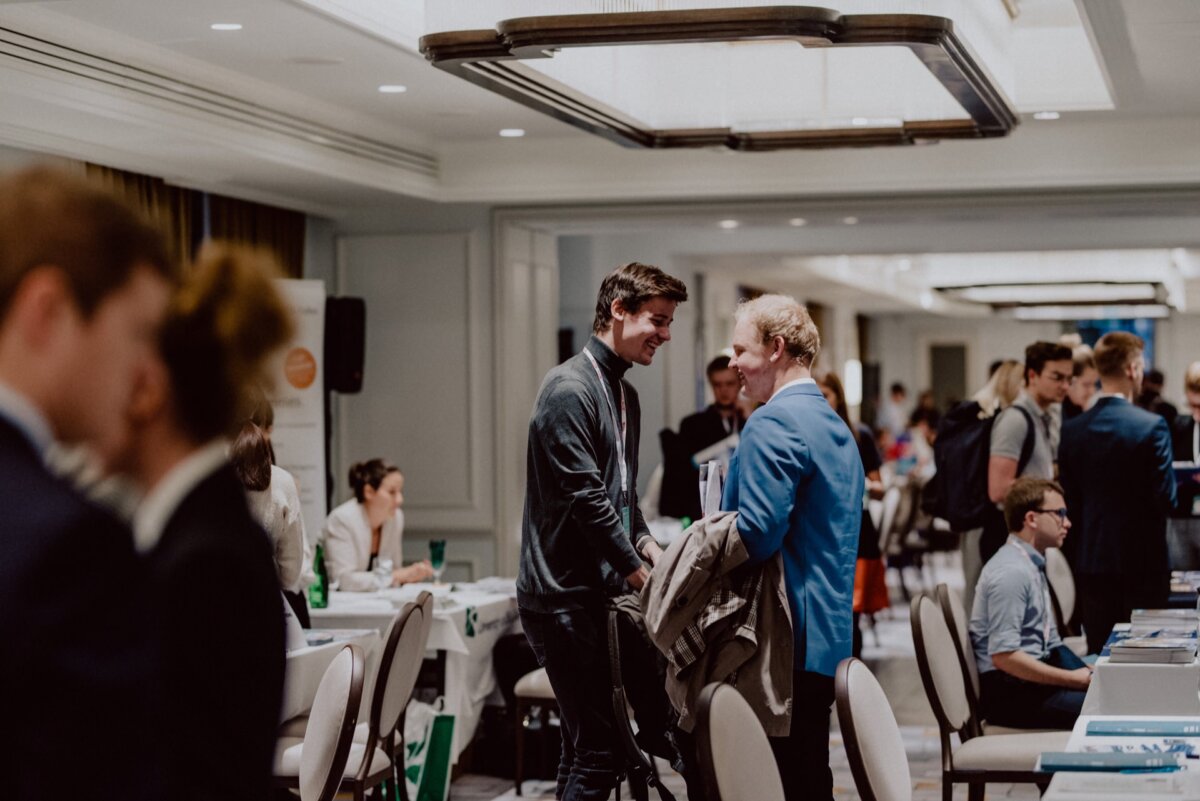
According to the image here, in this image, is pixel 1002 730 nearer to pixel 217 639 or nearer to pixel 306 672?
pixel 306 672

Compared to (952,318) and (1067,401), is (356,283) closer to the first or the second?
(1067,401)

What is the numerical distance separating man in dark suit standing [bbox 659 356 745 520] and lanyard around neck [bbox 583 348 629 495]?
12.3 ft

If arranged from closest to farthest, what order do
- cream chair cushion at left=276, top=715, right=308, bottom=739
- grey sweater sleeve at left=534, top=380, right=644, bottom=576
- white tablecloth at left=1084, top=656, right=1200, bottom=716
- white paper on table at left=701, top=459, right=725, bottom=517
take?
white tablecloth at left=1084, top=656, right=1200, bottom=716 → white paper on table at left=701, top=459, right=725, bottom=517 → grey sweater sleeve at left=534, top=380, right=644, bottom=576 → cream chair cushion at left=276, top=715, right=308, bottom=739

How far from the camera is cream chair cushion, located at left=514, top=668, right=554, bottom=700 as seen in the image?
595 centimetres

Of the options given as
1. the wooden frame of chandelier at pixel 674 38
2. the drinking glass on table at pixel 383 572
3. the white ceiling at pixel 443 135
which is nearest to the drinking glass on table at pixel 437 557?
the drinking glass on table at pixel 383 572

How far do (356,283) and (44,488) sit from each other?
808cm

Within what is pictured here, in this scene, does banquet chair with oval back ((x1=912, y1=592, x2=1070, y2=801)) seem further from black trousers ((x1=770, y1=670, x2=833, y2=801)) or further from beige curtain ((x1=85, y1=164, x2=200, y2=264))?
beige curtain ((x1=85, y1=164, x2=200, y2=264))

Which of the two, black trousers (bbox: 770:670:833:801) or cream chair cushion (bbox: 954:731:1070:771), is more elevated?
black trousers (bbox: 770:670:833:801)


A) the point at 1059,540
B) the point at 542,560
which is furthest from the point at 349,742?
the point at 1059,540

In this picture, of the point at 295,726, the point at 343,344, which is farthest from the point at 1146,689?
the point at 343,344

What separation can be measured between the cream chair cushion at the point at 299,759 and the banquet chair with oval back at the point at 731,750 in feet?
6.99

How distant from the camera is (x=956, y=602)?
4.64 metres

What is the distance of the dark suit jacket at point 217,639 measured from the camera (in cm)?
117

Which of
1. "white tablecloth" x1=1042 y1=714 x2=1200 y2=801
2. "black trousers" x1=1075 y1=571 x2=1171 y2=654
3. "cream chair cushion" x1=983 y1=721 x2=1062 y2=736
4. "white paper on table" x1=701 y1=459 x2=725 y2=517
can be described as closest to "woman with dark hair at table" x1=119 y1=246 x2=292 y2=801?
"white tablecloth" x1=1042 y1=714 x2=1200 y2=801
